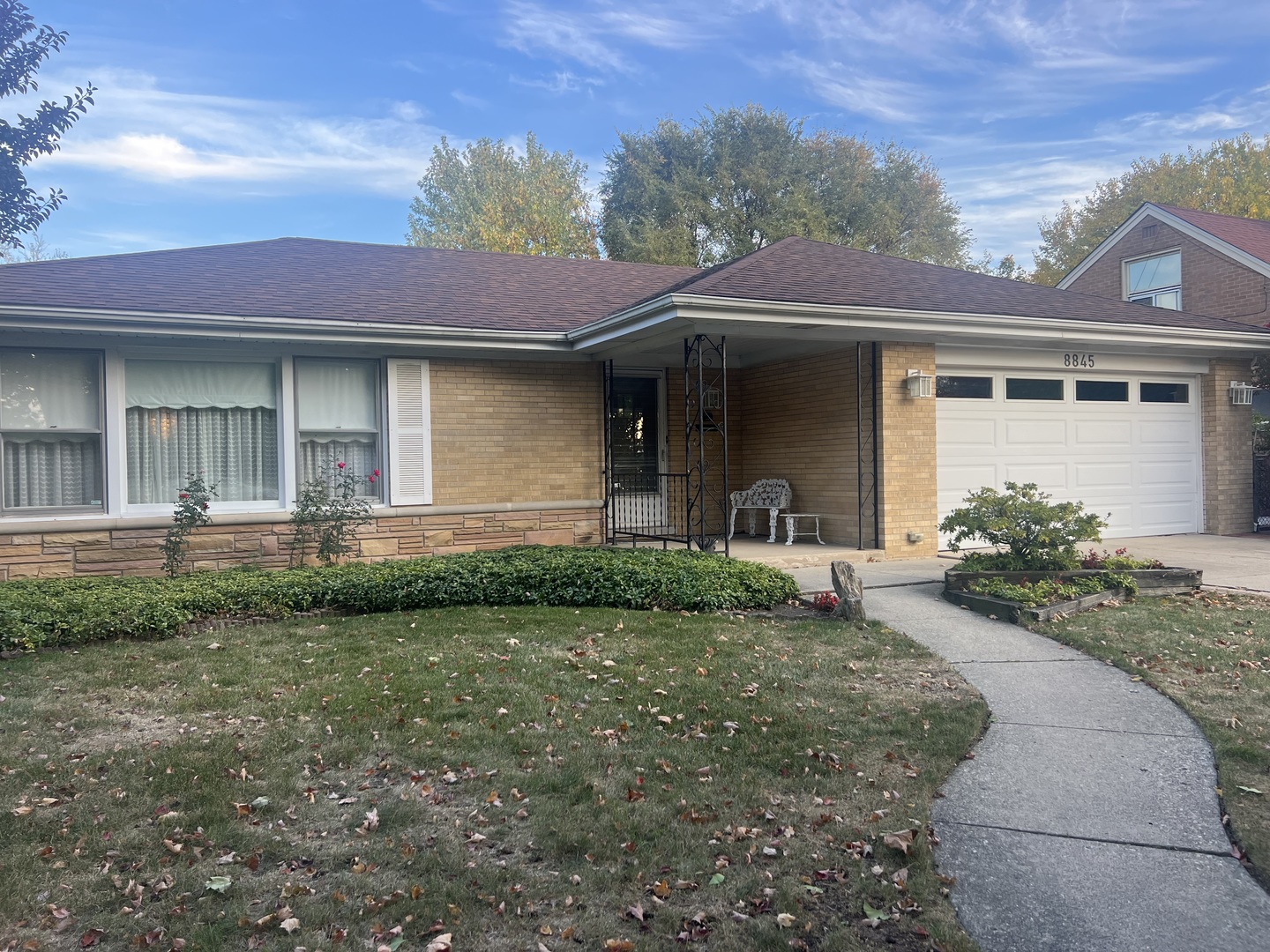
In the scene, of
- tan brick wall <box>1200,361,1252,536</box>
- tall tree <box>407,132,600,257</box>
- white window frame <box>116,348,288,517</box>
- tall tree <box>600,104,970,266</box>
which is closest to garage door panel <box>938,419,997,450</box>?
tan brick wall <box>1200,361,1252,536</box>

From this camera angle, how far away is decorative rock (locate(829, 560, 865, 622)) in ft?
25.2

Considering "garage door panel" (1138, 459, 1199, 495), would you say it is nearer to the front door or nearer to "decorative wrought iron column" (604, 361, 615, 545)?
the front door

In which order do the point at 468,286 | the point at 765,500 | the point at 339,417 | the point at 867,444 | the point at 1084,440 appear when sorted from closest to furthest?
the point at 339,417
the point at 867,444
the point at 468,286
the point at 1084,440
the point at 765,500

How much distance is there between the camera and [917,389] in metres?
11.3

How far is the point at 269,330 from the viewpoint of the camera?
9547 millimetres

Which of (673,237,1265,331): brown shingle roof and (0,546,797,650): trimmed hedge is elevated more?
(673,237,1265,331): brown shingle roof

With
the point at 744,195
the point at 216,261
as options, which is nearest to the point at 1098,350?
the point at 216,261

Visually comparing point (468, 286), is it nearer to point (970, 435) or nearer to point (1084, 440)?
point (970, 435)

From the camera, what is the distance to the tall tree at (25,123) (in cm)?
1198

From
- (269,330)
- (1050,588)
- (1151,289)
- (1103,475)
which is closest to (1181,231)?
(1151,289)

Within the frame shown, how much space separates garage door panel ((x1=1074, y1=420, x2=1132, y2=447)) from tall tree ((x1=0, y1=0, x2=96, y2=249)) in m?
13.6

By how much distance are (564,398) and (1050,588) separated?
19.2 feet

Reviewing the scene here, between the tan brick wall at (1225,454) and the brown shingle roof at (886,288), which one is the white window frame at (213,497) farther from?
the tan brick wall at (1225,454)

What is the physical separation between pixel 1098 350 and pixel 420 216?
32.8 m
